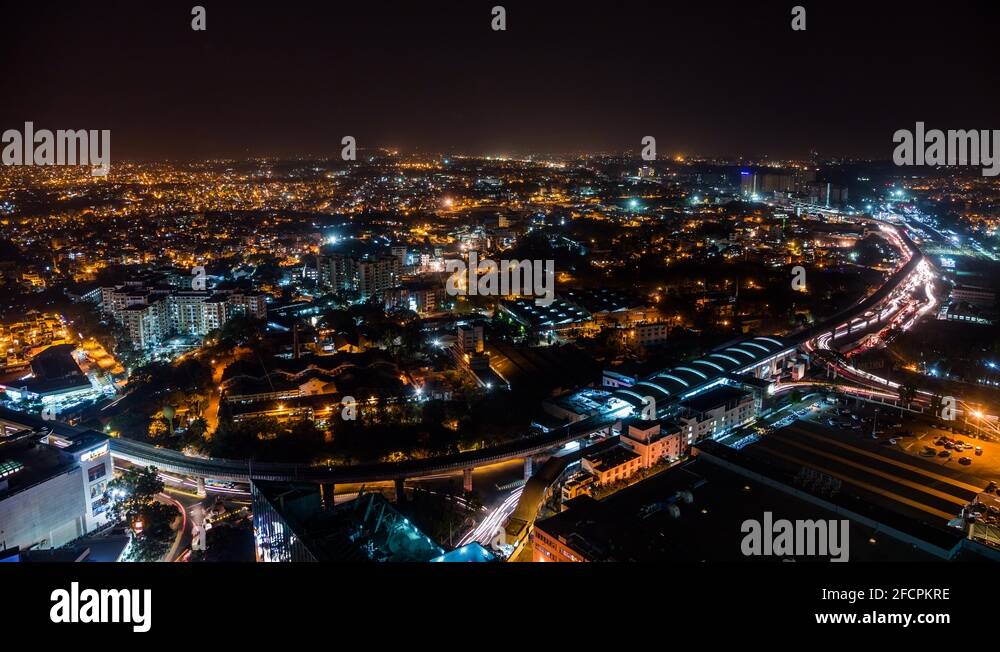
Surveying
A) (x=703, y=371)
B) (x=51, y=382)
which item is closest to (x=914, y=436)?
(x=703, y=371)

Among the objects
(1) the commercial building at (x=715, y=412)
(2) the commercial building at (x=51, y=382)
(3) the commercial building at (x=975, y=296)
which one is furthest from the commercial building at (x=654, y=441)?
(3) the commercial building at (x=975, y=296)

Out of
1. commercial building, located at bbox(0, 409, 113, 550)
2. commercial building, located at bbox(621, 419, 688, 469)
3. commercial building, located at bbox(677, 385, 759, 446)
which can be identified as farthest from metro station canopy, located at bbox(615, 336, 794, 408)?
commercial building, located at bbox(0, 409, 113, 550)

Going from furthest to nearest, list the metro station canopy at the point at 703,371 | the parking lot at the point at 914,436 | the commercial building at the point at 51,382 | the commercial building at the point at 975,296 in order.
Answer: the commercial building at the point at 975,296
the commercial building at the point at 51,382
the metro station canopy at the point at 703,371
the parking lot at the point at 914,436

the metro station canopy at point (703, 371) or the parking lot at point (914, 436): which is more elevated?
the metro station canopy at point (703, 371)

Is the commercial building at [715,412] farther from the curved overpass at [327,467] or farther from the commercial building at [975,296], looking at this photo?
the commercial building at [975,296]

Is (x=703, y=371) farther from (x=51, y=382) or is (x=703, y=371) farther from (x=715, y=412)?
(x=51, y=382)

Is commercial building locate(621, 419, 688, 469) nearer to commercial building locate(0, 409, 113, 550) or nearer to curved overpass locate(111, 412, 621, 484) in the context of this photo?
curved overpass locate(111, 412, 621, 484)

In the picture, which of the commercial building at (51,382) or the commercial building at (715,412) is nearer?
the commercial building at (715,412)

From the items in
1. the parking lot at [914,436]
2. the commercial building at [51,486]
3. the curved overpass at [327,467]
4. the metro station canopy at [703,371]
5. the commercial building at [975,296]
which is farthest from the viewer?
the commercial building at [975,296]

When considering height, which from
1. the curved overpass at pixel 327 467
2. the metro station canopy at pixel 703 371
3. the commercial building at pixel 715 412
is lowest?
the curved overpass at pixel 327 467
